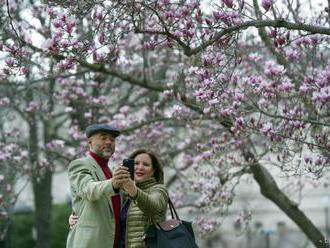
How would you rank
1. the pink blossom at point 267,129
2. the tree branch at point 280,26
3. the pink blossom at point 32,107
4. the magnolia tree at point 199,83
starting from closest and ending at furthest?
the tree branch at point 280,26
the magnolia tree at point 199,83
the pink blossom at point 267,129
the pink blossom at point 32,107

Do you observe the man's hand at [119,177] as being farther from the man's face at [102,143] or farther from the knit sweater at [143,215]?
the man's face at [102,143]

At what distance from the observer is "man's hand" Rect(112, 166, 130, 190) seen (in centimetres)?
453

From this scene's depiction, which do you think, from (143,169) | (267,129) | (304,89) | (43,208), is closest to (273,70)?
(304,89)

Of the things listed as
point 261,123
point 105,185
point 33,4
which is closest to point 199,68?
point 261,123

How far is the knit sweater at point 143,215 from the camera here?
4.88 metres

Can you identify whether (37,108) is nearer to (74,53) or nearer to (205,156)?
(205,156)

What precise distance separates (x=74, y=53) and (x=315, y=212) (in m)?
22.7

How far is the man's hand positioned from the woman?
7 cm

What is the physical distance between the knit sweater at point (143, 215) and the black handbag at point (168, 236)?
0.07 meters

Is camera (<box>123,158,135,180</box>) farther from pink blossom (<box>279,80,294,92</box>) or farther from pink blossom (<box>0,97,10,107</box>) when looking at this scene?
pink blossom (<box>0,97,10,107</box>)

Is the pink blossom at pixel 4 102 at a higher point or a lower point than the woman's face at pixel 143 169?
higher

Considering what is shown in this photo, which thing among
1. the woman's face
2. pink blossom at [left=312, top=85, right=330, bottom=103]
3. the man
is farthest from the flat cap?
pink blossom at [left=312, top=85, right=330, bottom=103]

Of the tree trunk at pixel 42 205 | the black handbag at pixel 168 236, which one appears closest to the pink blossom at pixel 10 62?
the black handbag at pixel 168 236

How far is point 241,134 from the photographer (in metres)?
6.89
